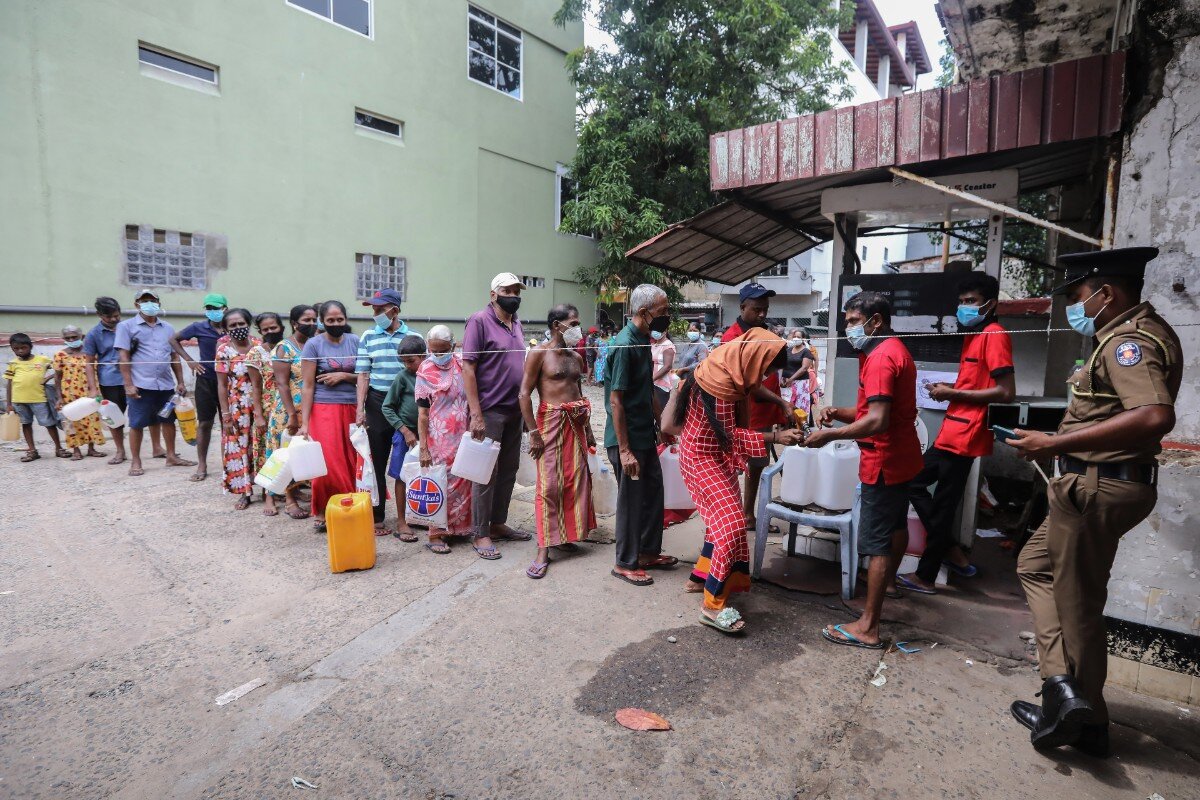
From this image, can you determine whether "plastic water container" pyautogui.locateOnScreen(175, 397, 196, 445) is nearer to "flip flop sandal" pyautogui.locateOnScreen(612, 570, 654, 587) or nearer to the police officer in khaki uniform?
"flip flop sandal" pyautogui.locateOnScreen(612, 570, 654, 587)

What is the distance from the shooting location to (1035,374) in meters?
5.97

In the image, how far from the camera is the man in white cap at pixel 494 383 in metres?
4.31

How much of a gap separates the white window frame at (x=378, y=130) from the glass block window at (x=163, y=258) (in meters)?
3.82

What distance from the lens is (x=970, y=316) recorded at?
3898 millimetres

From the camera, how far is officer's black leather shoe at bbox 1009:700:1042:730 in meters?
2.51

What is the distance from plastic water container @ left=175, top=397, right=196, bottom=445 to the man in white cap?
4.74 m

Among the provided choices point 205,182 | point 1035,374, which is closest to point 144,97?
point 205,182

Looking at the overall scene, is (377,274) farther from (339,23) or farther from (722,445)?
(722,445)

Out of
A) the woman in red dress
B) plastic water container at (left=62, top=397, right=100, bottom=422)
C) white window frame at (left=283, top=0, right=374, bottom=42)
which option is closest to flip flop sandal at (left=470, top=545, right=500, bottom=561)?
the woman in red dress

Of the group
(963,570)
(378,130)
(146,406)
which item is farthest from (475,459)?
(378,130)

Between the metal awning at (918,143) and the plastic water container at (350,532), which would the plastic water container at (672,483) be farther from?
the metal awning at (918,143)

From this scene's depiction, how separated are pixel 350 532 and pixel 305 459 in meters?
→ 0.78

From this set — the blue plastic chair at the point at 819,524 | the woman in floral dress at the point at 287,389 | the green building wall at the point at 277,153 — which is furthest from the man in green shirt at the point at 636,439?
the green building wall at the point at 277,153

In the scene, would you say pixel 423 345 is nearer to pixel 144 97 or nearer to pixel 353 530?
pixel 353 530
